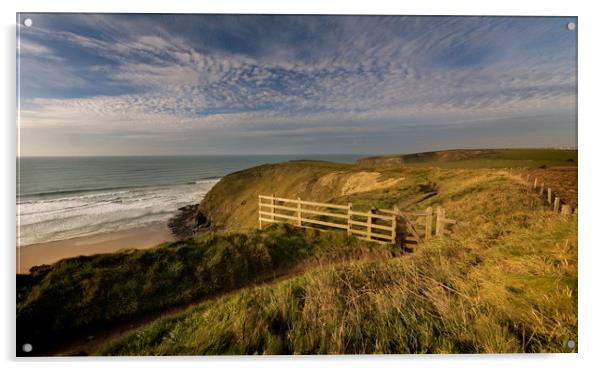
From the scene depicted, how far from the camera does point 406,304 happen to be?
2922 millimetres

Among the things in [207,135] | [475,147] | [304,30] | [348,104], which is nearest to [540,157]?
[475,147]

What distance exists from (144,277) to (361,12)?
591 cm

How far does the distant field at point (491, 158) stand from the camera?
3.99 metres

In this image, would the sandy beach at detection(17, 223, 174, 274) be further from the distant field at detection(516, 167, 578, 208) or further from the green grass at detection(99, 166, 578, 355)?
the distant field at detection(516, 167, 578, 208)

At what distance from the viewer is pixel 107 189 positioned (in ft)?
15.2

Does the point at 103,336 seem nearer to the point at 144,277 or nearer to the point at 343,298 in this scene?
the point at 144,277

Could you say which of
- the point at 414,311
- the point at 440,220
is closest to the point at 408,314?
the point at 414,311

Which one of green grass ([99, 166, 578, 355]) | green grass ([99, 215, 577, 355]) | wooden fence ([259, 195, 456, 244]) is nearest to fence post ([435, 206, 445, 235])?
wooden fence ([259, 195, 456, 244])

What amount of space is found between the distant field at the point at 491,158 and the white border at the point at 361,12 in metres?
0.26

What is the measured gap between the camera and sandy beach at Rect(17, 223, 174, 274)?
359 centimetres

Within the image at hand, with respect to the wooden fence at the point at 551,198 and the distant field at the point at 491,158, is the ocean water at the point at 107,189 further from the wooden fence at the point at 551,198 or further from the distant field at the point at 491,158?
the wooden fence at the point at 551,198

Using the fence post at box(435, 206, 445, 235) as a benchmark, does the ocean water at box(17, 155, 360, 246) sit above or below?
above

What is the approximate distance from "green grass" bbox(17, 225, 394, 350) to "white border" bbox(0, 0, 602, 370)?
17.5 inches
